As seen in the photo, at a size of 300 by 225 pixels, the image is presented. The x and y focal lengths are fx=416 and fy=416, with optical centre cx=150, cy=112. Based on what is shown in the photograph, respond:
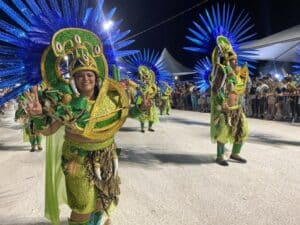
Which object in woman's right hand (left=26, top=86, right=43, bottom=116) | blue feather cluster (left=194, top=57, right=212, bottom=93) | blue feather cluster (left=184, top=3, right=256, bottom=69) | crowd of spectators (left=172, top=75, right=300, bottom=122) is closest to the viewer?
woman's right hand (left=26, top=86, right=43, bottom=116)

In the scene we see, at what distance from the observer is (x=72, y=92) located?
357 cm

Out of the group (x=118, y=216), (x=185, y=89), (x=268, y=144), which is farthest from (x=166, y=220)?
(x=185, y=89)

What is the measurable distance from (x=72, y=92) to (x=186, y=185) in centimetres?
280

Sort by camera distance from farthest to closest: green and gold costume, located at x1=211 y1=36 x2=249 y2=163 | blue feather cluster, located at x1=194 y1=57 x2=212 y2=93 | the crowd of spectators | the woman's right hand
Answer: the crowd of spectators < blue feather cluster, located at x1=194 y1=57 x2=212 y2=93 < green and gold costume, located at x1=211 y1=36 x2=249 y2=163 < the woman's right hand

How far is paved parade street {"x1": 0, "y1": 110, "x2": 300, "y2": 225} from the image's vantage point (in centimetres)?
452

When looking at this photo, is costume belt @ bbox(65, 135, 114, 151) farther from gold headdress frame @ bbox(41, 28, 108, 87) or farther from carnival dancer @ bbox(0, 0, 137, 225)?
gold headdress frame @ bbox(41, 28, 108, 87)

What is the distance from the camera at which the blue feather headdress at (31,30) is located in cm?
346

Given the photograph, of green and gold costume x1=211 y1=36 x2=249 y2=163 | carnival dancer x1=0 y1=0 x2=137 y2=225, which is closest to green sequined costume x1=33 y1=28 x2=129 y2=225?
carnival dancer x1=0 y1=0 x2=137 y2=225

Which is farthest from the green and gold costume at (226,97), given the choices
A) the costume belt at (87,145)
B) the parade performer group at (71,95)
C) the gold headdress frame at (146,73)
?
the gold headdress frame at (146,73)

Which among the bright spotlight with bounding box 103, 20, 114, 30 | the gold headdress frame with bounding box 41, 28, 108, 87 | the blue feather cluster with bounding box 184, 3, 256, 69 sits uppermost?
the blue feather cluster with bounding box 184, 3, 256, 69

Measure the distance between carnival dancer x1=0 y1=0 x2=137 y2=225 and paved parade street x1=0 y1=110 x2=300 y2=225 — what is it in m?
0.99

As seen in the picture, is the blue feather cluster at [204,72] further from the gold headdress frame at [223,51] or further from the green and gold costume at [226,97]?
the green and gold costume at [226,97]

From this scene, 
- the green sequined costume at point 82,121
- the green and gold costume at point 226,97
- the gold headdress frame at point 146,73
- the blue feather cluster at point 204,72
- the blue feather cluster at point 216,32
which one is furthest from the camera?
the gold headdress frame at point 146,73

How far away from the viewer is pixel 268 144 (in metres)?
9.32
